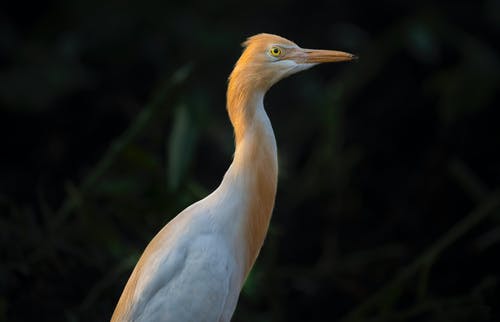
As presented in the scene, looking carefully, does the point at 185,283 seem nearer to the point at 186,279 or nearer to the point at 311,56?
the point at 186,279

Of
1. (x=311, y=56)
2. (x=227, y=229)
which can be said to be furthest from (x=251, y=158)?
(x=311, y=56)

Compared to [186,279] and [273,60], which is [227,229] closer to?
[186,279]

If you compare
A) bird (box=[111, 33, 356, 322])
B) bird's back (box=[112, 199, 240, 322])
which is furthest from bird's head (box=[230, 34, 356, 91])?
bird's back (box=[112, 199, 240, 322])

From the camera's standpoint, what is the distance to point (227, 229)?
224cm

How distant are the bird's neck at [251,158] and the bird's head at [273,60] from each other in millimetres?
29

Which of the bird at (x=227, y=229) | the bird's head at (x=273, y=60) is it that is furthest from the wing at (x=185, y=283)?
the bird's head at (x=273, y=60)

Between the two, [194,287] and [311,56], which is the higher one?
[311,56]

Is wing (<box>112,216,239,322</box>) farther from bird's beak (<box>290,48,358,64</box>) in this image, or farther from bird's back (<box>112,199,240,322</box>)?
bird's beak (<box>290,48,358,64</box>)

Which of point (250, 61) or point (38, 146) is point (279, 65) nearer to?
point (250, 61)

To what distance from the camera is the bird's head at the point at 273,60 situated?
7.28 ft

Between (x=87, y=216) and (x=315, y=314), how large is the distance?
1.36 metres

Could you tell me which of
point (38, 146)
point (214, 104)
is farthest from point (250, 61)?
point (214, 104)

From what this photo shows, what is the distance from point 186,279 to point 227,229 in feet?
0.53

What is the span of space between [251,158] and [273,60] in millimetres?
253
